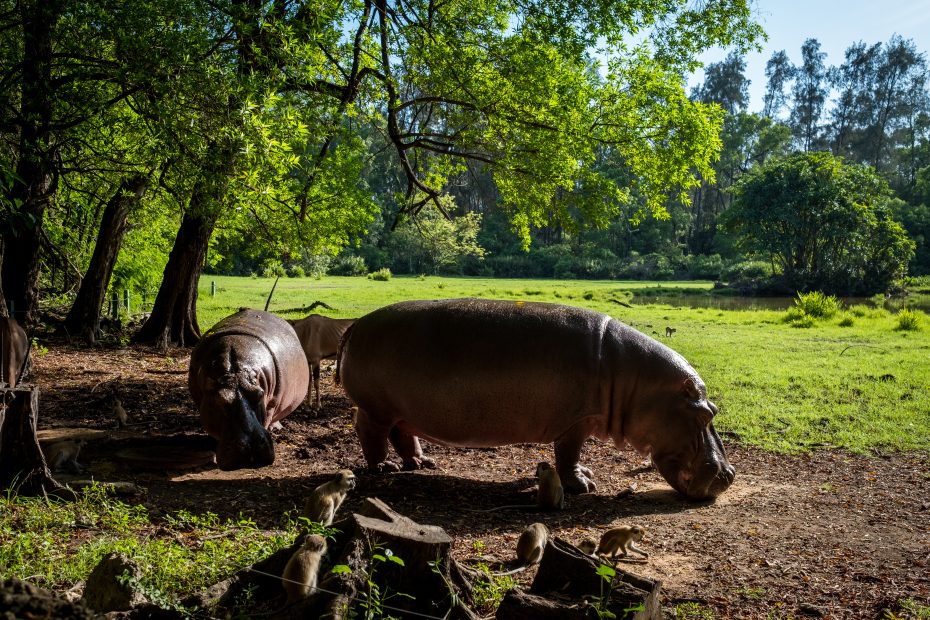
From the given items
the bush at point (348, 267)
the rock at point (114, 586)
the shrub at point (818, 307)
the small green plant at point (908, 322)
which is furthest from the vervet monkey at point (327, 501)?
the bush at point (348, 267)

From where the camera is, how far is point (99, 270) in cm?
1264

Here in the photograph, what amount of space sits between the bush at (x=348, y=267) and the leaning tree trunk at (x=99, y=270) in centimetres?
3328

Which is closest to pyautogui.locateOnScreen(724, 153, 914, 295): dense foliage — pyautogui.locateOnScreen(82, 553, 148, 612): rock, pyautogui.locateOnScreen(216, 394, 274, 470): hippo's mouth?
pyautogui.locateOnScreen(216, 394, 274, 470): hippo's mouth

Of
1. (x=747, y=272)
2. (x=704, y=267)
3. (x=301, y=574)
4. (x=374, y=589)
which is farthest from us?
(x=704, y=267)

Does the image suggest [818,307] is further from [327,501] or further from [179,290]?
[327,501]

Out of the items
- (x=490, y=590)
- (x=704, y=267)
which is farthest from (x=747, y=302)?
(x=490, y=590)

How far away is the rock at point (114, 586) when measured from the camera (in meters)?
2.95

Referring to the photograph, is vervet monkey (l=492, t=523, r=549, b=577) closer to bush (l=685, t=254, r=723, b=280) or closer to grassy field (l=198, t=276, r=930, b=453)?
grassy field (l=198, t=276, r=930, b=453)

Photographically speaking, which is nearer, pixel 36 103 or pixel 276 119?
pixel 36 103

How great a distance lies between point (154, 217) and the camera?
13938mm

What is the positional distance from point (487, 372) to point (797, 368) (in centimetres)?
911

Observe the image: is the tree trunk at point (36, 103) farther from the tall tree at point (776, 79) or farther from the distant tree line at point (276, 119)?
the tall tree at point (776, 79)

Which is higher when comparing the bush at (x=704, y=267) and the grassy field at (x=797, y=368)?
the bush at (x=704, y=267)

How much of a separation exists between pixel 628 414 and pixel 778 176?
38.3 m
